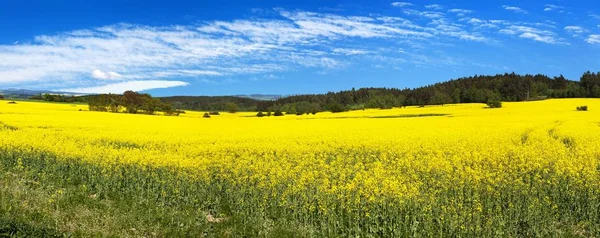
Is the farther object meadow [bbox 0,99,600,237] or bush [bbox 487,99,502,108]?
bush [bbox 487,99,502,108]

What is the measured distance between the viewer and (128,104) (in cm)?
7281

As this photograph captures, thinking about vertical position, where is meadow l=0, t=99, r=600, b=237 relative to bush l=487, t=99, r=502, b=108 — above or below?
below

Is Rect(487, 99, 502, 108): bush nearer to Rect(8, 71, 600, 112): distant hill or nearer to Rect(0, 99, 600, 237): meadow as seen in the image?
Rect(8, 71, 600, 112): distant hill

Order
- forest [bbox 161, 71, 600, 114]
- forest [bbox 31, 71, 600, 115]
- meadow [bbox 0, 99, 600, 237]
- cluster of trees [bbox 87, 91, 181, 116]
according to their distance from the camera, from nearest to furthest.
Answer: meadow [bbox 0, 99, 600, 237] < cluster of trees [bbox 87, 91, 181, 116] < forest [bbox 31, 71, 600, 115] < forest [bbox 161, 71, 600, 114]

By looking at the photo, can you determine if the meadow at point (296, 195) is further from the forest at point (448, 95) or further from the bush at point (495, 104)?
the forest at point (448, 95)

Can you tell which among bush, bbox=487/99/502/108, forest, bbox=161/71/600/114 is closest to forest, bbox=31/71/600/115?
forest, bbox=161/71/600/114

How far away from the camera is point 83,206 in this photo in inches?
437

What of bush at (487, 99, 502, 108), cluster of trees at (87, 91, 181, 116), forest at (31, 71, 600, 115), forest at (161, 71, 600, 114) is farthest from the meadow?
forest at (161, 71, 600, 114)

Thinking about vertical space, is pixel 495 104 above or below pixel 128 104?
above

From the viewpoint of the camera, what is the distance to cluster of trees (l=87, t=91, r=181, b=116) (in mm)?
69500

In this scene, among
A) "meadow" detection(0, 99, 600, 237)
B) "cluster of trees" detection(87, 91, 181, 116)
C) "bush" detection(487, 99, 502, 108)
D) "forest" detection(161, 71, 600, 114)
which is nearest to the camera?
"meadow" detection(0, 99, 600, 237)

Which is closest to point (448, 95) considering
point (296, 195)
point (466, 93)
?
point (466, 93)

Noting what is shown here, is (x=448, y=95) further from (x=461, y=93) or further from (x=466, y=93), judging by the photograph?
(x=466, y=93)

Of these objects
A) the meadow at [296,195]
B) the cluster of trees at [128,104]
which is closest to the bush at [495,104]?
the meadow at [296,195]
